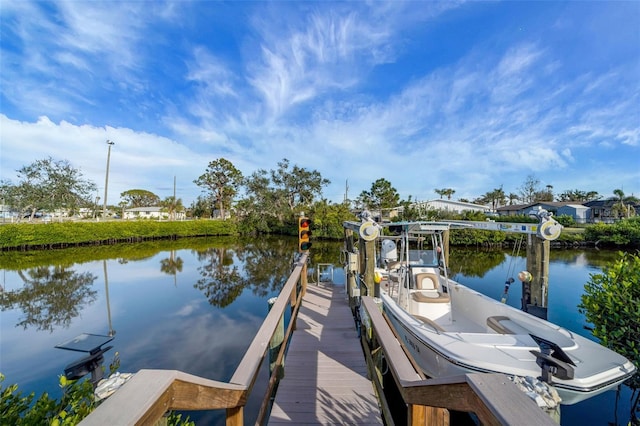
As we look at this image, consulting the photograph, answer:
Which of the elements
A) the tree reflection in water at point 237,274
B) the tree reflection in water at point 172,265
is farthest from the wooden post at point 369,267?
the tree reflection in water at point 172,265

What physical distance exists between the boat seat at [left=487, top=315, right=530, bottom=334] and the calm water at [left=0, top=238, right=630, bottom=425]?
135cm

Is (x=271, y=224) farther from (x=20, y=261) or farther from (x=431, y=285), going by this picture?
(x=431, y=285)

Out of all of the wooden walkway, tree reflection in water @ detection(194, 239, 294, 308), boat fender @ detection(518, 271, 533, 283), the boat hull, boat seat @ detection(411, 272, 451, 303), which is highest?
boat fender @ detection(518, 271, 533, 283)

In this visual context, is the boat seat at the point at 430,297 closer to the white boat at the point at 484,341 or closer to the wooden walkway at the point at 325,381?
the white boat at the point at 484,341

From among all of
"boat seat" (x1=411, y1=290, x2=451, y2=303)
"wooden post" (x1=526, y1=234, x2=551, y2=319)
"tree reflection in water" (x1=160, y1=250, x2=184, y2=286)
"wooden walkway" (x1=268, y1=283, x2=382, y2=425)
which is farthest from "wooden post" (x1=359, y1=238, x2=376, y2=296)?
"tree reflection in water" (x1=160, y1=250, x2=184, y2=286)

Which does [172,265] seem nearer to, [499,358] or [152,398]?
[499,358]

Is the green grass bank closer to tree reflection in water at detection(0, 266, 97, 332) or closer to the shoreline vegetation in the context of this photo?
the shoreline vegetation

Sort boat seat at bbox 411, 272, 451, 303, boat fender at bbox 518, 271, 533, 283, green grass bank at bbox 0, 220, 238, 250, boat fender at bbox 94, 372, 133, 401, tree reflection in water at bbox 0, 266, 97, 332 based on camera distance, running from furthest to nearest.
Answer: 1. green grass bank at bbox 0, 220, 238, 250
2. tree reflection in water at bbox 0, 266, 97, 332
3. boat seat at bbox 411, 272, 451, 303
4. boat fender at bbox 518, 271, 533, 283
5. boat fender at bbox 94, 372, 133, 401

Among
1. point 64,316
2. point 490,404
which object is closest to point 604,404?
point 490,404

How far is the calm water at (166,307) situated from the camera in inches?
217

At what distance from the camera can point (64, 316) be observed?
8.20 m

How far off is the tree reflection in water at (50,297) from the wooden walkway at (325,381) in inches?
292

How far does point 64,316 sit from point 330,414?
9.34 m

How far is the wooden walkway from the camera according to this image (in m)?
2.62
